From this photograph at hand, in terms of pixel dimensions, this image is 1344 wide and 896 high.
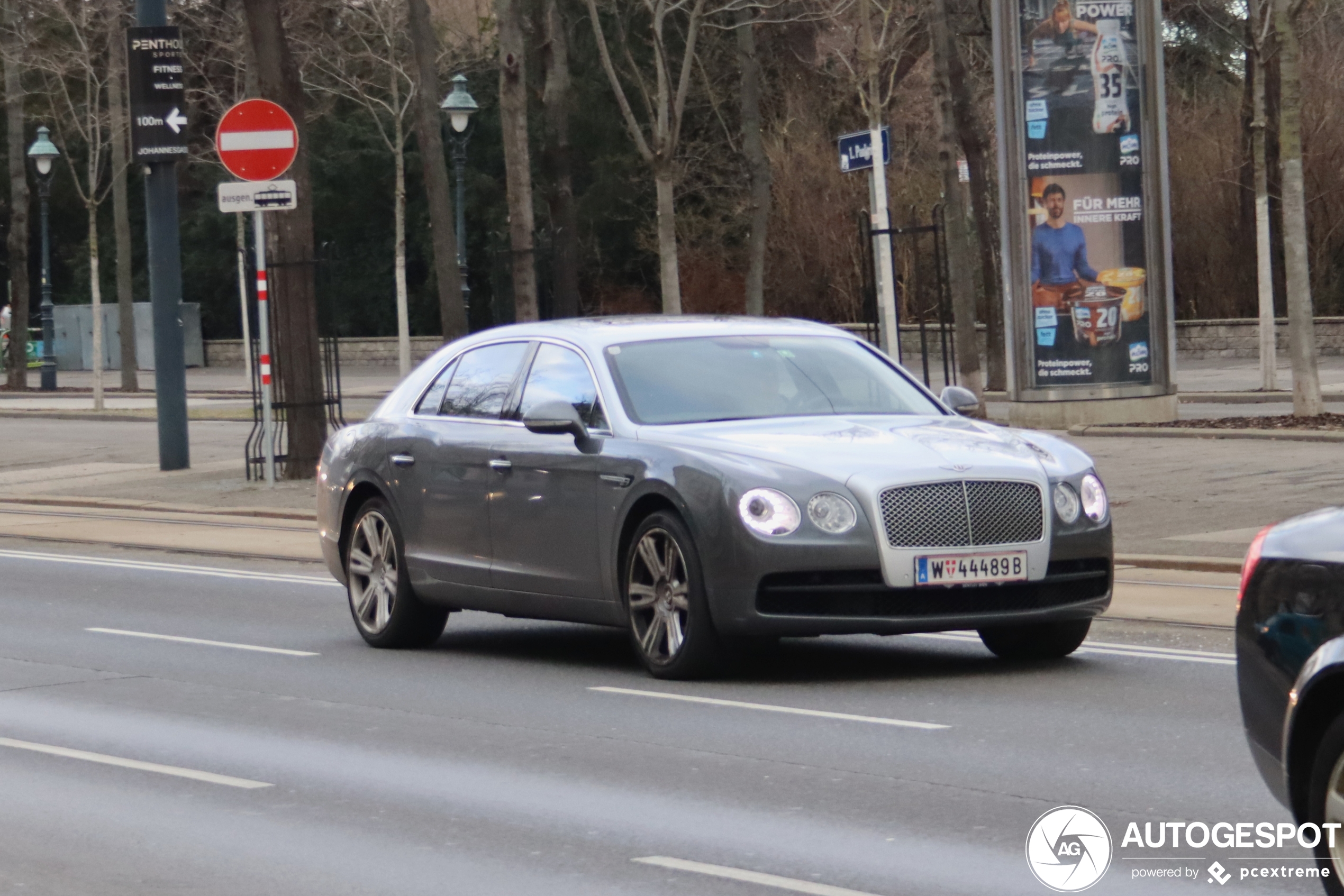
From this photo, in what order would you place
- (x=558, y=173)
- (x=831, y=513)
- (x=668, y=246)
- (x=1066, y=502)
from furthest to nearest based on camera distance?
(x=558, y=173) < (x=668, y=246) < (x=1066, y=502) < (x=831, y=513)

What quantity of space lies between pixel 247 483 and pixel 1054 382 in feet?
27.2

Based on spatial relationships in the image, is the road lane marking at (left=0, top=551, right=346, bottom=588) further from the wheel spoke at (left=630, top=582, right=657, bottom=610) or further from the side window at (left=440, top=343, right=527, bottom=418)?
the wheel spoke at (left=630, top=582, right=657, bottom=610)

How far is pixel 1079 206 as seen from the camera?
23.5 m

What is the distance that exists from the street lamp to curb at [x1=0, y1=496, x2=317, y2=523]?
21.8m

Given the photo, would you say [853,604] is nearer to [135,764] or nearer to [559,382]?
[559,382]

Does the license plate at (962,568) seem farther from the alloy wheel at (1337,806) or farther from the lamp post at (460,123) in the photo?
the lamp post at (460,123)

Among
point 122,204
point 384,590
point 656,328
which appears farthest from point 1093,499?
point 122,204

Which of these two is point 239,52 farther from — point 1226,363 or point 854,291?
point 1226,363

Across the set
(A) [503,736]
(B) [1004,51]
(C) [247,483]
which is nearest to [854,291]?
(B) [1004,51]

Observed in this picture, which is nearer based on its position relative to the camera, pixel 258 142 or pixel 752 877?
pixel 752 877

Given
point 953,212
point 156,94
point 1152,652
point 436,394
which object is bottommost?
point 1152,652

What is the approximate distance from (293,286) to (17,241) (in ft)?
92.5

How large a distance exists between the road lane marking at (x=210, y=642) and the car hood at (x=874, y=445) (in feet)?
8.03

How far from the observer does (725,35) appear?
4969 centimetres
